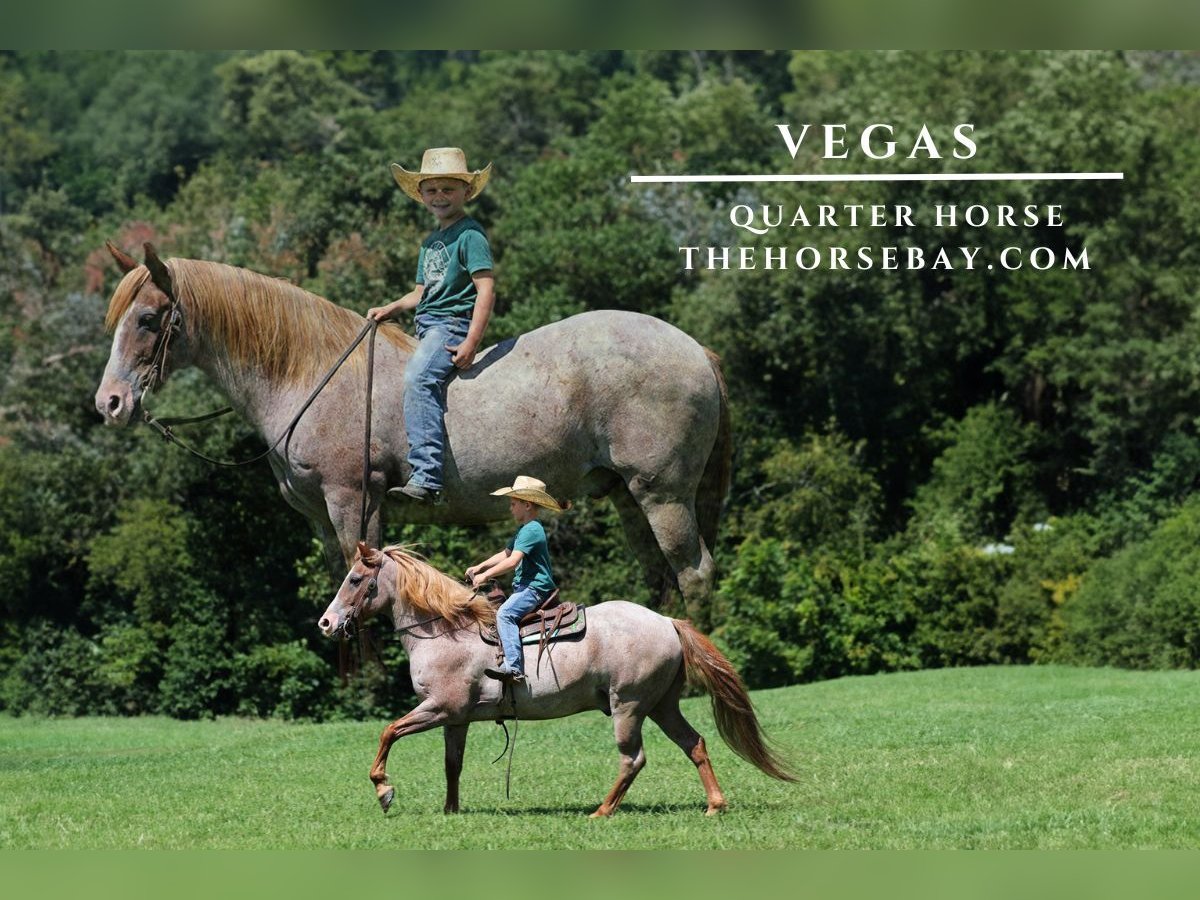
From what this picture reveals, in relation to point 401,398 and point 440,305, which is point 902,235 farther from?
point 401,398

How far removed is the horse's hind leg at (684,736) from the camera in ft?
31.2

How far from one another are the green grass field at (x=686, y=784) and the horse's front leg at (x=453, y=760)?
0.49 feet

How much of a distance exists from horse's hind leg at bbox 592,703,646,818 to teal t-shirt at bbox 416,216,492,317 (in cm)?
273

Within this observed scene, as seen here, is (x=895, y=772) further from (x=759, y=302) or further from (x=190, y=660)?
(x=759, y=302)

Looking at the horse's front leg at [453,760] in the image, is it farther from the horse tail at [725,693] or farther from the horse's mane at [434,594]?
the horse tail at [725,693]

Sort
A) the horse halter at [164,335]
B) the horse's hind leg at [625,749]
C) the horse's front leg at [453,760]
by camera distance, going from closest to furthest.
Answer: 1. the horse's hind leg at [625,749]
2. the horse's front leg at [453,760]
3. the horse halter at [164,335]

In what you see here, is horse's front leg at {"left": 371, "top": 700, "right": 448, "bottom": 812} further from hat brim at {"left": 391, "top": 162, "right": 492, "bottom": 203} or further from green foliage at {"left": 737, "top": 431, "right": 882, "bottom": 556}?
green foliage at {"left": 737, "top": 431, "right": 882, "bottom": 556}

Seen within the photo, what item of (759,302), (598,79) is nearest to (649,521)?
(759,302)

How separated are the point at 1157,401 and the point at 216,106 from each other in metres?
32.4

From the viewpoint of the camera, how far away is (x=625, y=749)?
30.9 feet

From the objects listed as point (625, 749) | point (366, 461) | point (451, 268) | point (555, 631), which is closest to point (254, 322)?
point (366, 461)

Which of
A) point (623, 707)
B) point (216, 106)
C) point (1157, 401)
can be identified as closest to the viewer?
point (623, 707)

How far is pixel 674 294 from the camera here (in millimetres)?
28406

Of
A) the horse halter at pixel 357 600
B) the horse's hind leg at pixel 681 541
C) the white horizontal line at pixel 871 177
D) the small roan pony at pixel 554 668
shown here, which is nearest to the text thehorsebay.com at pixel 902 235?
the white horizontal line at pixel 871 177
